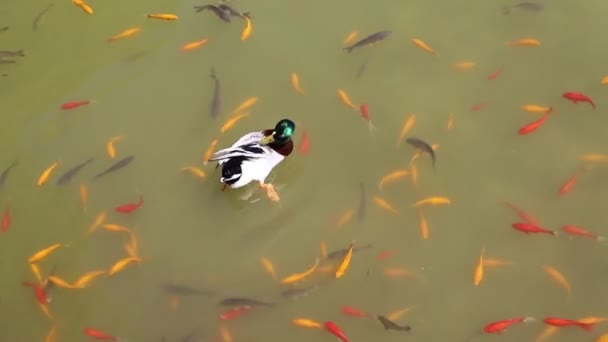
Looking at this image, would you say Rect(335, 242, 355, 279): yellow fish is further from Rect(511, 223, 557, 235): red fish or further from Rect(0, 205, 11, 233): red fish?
Rect(0, 205, 11, 233): red fish

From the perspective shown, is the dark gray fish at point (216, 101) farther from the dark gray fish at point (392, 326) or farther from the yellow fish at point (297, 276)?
the dark gray fish at point (392, 326)

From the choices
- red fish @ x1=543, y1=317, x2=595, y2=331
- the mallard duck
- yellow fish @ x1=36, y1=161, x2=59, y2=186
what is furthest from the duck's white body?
red fish @ x1=543, y1=317, x2=595, y2=331

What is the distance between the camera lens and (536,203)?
11.5 ft

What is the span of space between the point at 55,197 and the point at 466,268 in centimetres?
212

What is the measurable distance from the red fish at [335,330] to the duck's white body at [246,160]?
790 mm

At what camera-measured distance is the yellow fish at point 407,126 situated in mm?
3764

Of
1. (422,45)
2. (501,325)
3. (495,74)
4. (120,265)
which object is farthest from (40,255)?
(495,74)

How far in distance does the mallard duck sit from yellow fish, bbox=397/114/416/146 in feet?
2.11

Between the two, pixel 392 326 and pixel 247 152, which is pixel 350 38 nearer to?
pixel 247 152

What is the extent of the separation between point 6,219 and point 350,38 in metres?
2.15

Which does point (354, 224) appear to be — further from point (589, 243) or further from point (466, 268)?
point (589, 243)

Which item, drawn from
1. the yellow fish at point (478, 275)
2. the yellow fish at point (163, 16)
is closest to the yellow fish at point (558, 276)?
the yellow fish at point (478, 275)

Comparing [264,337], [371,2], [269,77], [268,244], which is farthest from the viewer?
[371,2]

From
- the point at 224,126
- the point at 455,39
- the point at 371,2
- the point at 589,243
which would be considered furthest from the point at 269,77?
the point at 589,243
